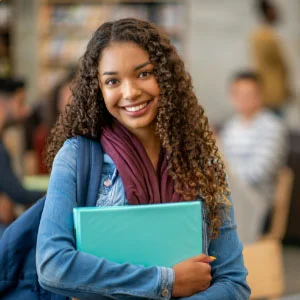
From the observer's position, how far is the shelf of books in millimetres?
8430

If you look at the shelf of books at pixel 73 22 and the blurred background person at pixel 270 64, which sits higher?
the shelf of books at pixel 73 22

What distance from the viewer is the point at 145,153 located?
1.56m

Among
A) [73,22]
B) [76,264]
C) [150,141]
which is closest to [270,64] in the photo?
[73,22]

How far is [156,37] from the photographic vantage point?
5.08ft

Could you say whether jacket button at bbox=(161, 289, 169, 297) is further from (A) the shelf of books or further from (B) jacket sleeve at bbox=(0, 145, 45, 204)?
(A) the shelf of books

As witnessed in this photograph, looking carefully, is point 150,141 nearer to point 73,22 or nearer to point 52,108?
point 52,108

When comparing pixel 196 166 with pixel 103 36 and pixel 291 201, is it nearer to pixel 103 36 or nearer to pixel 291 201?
pixel 103 36

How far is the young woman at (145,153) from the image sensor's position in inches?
56.6

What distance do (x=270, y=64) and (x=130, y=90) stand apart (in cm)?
595

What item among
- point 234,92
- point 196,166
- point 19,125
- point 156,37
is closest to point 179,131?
point 196,166

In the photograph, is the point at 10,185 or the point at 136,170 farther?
the point at 10,185

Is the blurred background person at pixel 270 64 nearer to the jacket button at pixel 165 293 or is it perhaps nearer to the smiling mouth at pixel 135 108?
the smiling mouth at pixel 135 108

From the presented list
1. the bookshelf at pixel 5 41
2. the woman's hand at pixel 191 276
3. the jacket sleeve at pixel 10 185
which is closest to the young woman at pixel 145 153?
the woman's hand at pixel 191 276

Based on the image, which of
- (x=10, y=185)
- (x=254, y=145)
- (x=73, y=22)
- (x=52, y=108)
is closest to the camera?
(x=10, y=185)
